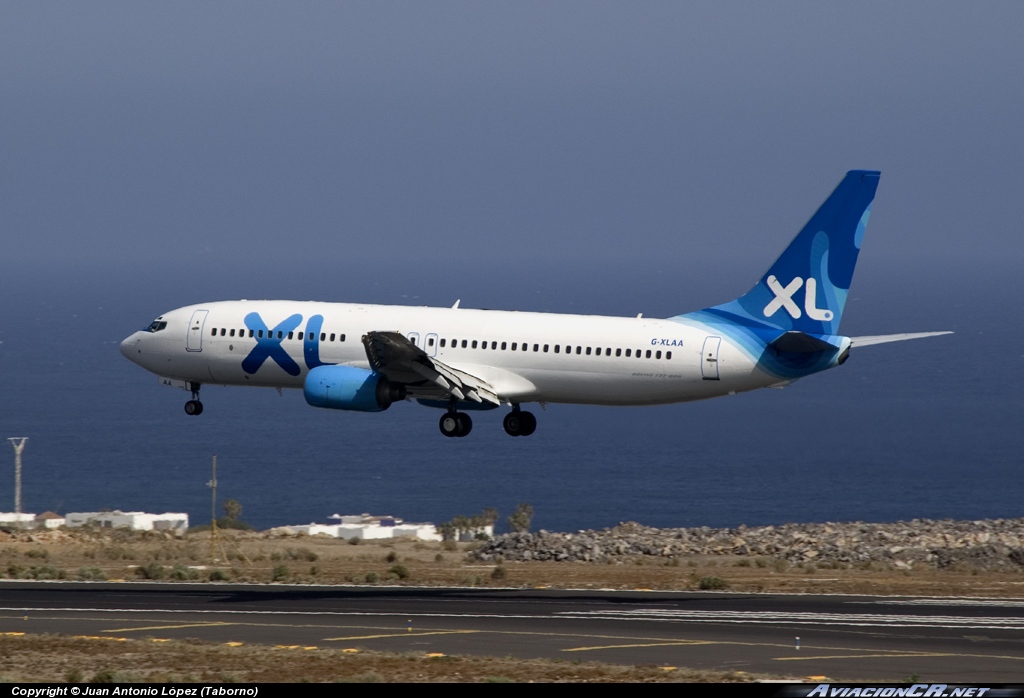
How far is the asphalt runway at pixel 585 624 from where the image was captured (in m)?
36.6

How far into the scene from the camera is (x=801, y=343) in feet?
175

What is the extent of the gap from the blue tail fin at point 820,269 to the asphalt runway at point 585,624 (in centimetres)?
987

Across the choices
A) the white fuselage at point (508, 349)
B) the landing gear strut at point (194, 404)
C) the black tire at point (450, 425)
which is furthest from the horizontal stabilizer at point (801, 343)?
the landing gear strut at point (194, 404)

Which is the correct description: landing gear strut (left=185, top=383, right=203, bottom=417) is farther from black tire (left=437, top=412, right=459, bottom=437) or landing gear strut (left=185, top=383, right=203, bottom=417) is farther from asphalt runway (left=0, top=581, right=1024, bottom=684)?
black tire (left=437, top=412, right=459, bottom=437)

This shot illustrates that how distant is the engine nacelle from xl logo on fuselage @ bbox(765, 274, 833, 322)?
46.6 feet

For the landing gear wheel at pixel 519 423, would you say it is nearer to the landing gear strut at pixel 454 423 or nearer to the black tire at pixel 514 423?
the black tire at pixel 514 423

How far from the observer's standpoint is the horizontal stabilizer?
175ft

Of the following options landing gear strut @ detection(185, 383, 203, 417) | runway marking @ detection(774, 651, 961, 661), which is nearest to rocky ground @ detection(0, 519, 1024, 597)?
landing gear strut @ detection(185, 383, 203, 417)

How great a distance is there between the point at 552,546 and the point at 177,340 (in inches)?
828

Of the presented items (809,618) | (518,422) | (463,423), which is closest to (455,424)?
(463,423)

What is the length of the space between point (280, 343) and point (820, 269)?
20670 mm

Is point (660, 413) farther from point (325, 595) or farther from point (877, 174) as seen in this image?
point (325, 595)

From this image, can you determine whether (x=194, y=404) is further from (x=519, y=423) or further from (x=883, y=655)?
(x=883, y=655)

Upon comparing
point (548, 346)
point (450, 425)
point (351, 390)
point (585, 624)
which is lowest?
point (585, 624)
